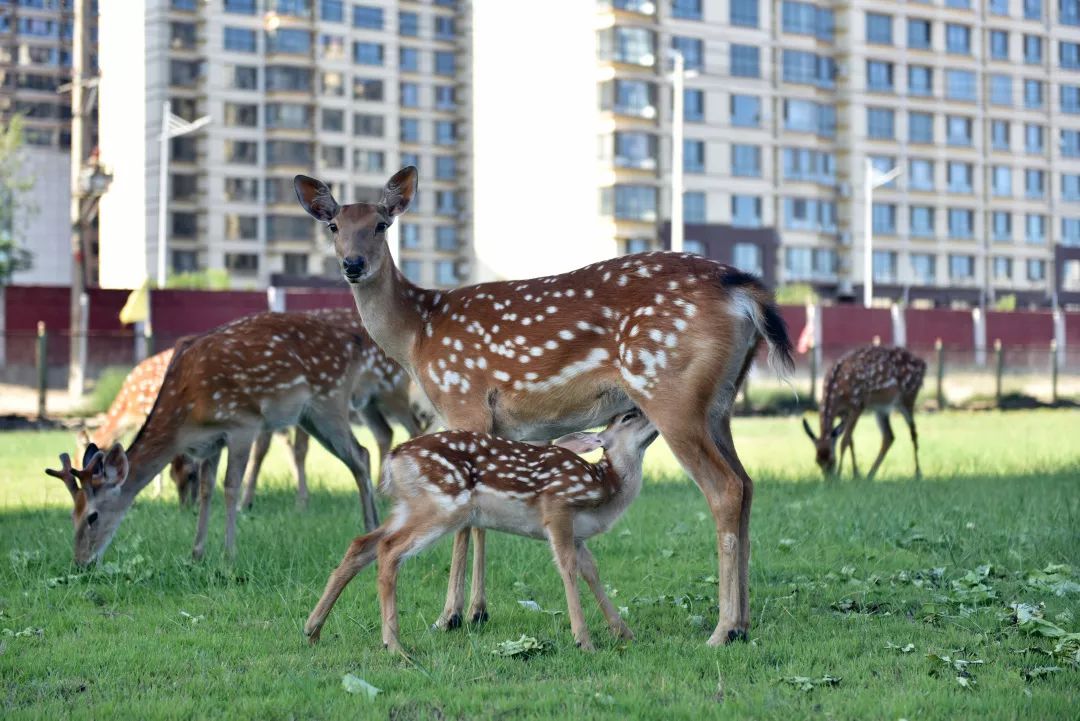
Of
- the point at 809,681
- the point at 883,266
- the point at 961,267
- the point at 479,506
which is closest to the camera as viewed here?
the point at 809,681

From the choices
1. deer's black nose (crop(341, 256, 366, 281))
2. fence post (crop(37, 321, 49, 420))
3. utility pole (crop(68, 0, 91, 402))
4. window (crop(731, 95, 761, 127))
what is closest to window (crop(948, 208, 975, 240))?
window (crop(731, 95, 761, 127))

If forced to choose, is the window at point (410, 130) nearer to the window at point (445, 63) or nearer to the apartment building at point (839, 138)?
the window at point (445, 63)

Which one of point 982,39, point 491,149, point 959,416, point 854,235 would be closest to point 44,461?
point 959,416

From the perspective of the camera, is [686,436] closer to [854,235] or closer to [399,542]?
[399,542]

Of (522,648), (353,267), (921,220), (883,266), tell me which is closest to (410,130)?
(883,266)

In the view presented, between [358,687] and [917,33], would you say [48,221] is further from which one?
[358,687]

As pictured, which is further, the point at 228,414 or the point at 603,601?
the point at 228,414

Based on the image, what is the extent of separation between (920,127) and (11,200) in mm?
41180

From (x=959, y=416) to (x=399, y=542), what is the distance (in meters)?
24.1

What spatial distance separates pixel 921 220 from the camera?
67.4 meters

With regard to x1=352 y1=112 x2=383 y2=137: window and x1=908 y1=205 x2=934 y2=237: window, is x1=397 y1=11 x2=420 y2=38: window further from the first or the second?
x1=908 y1=205 x2=934 y2=237: window

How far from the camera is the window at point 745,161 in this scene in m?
62.2

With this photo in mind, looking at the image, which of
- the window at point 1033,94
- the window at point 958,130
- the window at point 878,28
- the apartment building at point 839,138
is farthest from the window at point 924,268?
the window at point 878,28

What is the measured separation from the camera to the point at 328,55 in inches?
2704
